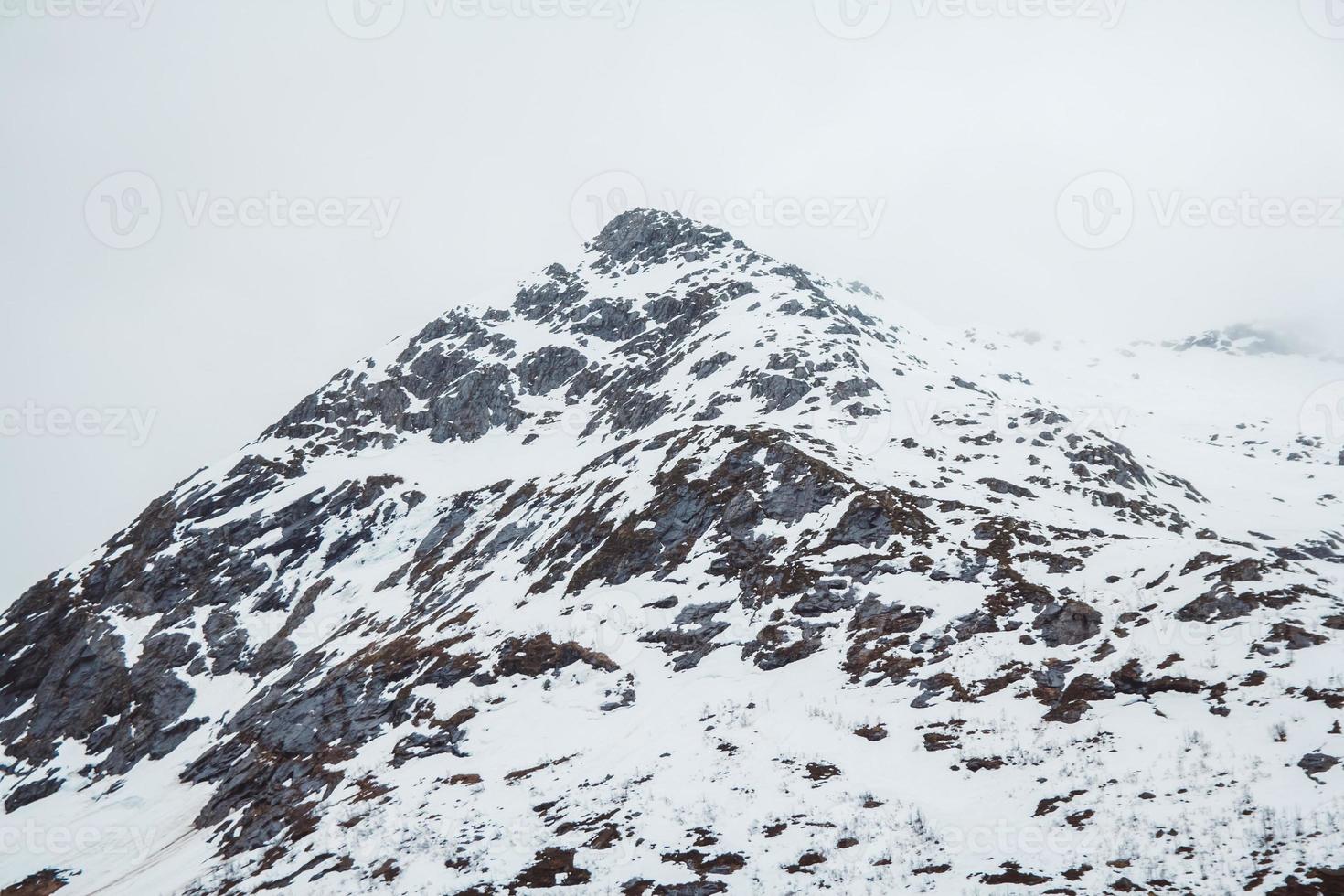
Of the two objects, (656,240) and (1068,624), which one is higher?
(656,240)

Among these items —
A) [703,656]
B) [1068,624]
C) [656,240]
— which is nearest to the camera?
[1068,624]

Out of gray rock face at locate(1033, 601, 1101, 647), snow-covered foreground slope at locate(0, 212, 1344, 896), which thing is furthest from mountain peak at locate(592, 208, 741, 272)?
gray rock face at locate(1033, 601, 1101, 647)

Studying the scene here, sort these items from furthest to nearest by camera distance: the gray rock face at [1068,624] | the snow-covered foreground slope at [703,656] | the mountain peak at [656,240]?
the mountain peak at [656,240], the gray rock face at [1068,624], the snow-covered foreground slope at [703,656]

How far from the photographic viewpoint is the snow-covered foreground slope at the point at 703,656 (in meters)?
16.4

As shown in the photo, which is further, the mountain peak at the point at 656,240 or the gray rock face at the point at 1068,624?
the mountain peak at the point at 656,240

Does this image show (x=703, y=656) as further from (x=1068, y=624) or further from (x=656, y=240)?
(x=656, y=240)

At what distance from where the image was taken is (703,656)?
1253 inches

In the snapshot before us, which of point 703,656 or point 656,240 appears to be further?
point 656,240

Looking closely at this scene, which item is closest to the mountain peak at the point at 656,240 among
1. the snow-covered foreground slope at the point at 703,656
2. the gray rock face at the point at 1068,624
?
the snow-covered foreground slope at the point at 703,656

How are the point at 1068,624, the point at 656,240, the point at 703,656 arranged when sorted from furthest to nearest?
the point at 656,240
the point at 703,656
the point at 1068,624


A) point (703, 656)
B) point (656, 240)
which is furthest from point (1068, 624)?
point (656, 240)

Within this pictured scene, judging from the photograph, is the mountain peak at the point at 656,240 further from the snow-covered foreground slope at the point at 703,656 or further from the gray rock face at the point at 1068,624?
the gray rock face at the point at 1068,624

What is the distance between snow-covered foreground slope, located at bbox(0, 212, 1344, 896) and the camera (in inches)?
645

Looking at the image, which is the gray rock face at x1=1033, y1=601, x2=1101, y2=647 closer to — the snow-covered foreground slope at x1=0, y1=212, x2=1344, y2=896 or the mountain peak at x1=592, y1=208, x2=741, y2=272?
the snow-covered foreground slope at x1=0, y1=212, x2=1344, y2=896
